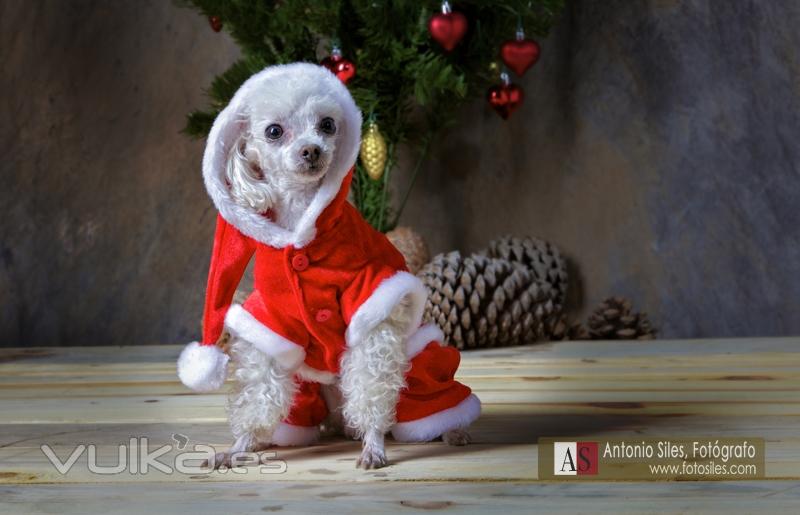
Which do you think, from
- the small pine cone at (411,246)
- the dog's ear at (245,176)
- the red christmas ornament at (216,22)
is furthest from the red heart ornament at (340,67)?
the dog's ear at (245,176)

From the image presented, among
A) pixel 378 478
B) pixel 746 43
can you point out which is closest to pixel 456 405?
pixel 378 478

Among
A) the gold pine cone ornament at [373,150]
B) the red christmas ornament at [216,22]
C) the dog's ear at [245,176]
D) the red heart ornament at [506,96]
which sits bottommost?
the dog's ear at [245,176]

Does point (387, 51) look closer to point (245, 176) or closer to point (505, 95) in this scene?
point (505, 95)

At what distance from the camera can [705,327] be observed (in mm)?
2246

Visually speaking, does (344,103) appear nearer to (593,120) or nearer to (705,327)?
(593,120)

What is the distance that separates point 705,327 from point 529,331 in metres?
0.46

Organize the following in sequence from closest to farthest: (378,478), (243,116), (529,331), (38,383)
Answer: (378,478)
(243,116)
(38,383)
(529,331)

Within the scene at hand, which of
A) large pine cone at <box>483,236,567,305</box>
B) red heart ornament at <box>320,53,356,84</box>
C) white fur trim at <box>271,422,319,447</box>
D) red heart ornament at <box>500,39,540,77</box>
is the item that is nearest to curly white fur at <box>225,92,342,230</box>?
white fur trim at <box>271,422,319,447</box>

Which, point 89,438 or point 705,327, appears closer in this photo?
point 89,438

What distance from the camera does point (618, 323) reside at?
2170 mm

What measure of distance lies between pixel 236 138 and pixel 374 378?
0.34 metres

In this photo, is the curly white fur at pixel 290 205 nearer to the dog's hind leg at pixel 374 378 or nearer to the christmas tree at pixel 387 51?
the dog's hind leg at pixel 374 378

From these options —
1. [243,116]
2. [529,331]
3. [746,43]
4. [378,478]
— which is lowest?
[378,478]

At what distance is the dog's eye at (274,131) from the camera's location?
113 centimetres
